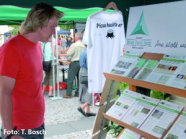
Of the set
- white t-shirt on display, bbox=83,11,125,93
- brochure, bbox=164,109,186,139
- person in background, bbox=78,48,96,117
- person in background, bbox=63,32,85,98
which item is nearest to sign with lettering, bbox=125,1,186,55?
white t-shirt on display, bbox=83,11,125,93

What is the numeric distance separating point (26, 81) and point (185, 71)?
123cm

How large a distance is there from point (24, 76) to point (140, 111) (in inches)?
46.7

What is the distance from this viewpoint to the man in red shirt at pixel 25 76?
5.49ft

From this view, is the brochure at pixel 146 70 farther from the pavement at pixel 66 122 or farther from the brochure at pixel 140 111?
the pavement at pixel 66 122

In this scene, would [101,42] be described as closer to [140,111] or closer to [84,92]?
[140,111]

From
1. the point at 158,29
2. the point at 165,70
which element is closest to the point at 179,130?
the point at 165,70

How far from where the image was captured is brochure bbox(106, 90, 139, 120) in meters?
2.52

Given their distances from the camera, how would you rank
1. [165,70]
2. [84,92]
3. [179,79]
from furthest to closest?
[84,92] → [165,70] → [179,79]

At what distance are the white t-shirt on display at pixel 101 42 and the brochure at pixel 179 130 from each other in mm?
1350

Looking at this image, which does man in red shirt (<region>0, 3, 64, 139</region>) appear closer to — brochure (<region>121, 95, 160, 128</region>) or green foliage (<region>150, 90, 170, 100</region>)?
brochure (<region>121, 95, 160, 128</region>)

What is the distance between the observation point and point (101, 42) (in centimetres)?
320

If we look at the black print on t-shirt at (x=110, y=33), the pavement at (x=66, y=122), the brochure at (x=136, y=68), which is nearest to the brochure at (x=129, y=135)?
the brochure at (x=136, y=68)

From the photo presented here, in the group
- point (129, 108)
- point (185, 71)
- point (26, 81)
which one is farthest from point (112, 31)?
point (26, 81)

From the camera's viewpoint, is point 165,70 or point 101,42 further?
point 101,42
